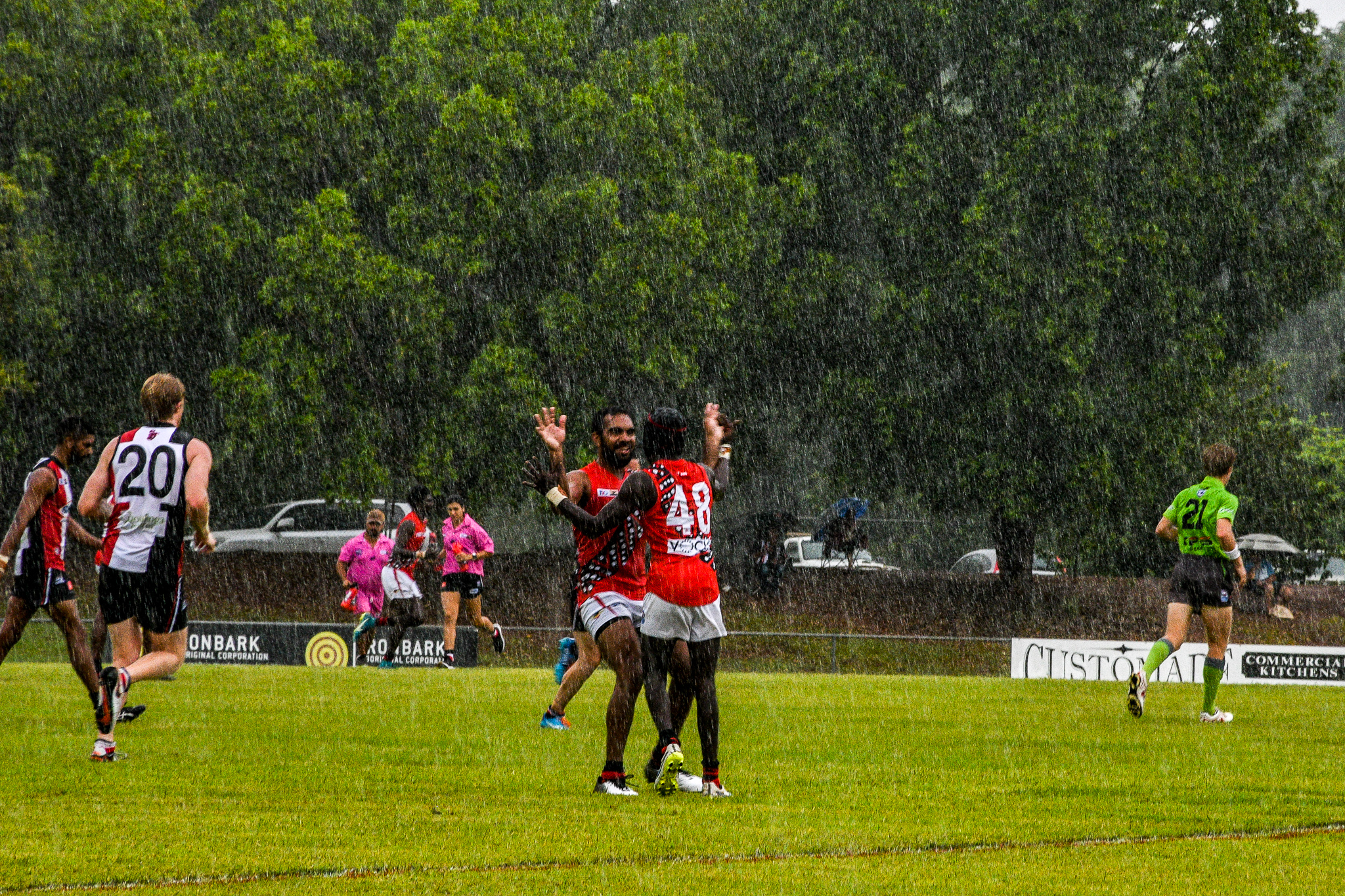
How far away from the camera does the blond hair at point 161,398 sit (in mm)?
8969

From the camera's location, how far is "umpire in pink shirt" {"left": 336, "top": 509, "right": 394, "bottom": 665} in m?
20.9

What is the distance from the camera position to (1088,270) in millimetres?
30562

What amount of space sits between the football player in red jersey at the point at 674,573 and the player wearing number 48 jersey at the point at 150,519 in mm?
2300

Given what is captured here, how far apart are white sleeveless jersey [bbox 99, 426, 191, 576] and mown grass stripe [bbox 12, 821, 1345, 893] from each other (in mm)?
3572

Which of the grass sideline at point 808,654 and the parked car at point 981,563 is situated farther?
the parked car at point 981,563

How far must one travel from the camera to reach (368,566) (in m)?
20.8

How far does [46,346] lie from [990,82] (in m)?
20.4

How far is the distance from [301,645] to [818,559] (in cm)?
2270

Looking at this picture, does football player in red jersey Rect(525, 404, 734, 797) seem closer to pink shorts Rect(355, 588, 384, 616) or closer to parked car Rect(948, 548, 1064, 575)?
pink shorts Rect(355, 588, 384, 616)

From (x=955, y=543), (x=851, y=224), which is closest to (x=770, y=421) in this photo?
(x=851, y=224)

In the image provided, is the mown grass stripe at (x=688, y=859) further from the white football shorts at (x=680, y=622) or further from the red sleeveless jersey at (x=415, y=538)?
the red sleeveless jersey at (x=415, y=538)

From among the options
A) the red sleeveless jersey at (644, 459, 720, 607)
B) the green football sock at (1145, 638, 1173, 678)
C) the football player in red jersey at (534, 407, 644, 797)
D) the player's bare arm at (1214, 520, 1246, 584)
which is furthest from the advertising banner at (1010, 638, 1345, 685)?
the red sleeveless jersey at (644, 459, 720, 607)

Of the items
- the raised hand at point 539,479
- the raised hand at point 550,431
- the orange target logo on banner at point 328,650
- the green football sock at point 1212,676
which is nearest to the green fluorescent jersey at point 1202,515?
the green football sock at point 1212,676

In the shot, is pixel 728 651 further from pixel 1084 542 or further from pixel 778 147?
pixel 778 147
